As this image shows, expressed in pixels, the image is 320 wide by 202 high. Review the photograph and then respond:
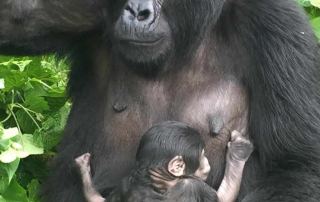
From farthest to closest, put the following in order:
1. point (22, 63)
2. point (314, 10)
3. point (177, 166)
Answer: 1. point (314, 10)
2. point (22, 63)
3. point (177, 166)

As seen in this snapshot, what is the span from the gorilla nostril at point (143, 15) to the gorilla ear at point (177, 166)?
62 centimetres

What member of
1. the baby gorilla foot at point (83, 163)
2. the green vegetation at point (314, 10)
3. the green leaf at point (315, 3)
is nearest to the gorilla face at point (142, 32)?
the baby gorilla foot at point (83, 163)

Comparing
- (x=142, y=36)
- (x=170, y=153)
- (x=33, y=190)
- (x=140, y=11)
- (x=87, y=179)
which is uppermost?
(x=140, y=11)

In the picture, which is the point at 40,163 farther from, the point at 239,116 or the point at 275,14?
the point at 275,14

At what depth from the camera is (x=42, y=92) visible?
5.54 meters

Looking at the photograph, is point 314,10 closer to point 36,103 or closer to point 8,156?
point 36,103

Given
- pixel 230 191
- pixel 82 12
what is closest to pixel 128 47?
pixel 82 12

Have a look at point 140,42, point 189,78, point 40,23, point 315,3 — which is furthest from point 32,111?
point 315,3

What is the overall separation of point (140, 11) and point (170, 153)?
2.05 feet

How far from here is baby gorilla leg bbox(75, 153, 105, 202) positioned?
5.11 m

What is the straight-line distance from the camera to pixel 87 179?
5164mm

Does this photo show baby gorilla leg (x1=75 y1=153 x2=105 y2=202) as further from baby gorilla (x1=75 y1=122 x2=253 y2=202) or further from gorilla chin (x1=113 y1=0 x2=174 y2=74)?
gorilla chin (x1=113 y1=0 x2=174 y2=74)

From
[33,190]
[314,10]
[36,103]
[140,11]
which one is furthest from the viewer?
[314,10]

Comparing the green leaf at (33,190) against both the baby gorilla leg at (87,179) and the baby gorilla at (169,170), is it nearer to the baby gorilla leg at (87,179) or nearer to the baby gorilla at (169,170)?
the baby gorilla leg at (87,179)
